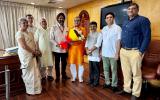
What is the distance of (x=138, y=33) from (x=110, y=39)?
2.28 feet

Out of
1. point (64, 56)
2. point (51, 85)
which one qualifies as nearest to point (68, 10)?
point (64, 56)

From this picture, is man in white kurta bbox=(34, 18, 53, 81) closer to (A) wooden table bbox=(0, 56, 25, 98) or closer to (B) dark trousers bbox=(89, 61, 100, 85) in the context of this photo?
A: (A) wooden table bbox=(0, 56, 25, 98)

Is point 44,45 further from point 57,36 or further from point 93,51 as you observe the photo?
point 93,51

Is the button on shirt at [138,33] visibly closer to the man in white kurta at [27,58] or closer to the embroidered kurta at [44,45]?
the man in white kurta at [27,58]

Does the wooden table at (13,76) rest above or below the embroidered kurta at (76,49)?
below

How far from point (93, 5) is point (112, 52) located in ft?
11.2

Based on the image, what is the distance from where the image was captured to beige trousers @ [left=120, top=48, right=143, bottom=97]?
267 cm

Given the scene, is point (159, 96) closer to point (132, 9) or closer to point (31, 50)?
point (132, 9)

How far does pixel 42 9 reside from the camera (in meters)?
7.37

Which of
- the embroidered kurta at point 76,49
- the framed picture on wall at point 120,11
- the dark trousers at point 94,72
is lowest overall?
the dark trousers at point 94,72

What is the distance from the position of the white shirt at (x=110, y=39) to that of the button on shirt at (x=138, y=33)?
1.26ft

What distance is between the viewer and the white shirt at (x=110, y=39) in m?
3.25

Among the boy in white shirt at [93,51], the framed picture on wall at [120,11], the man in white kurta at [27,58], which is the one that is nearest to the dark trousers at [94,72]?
the boy in white shirt at [93,51]

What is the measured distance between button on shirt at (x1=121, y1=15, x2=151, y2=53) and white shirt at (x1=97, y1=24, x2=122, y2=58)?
383mm
